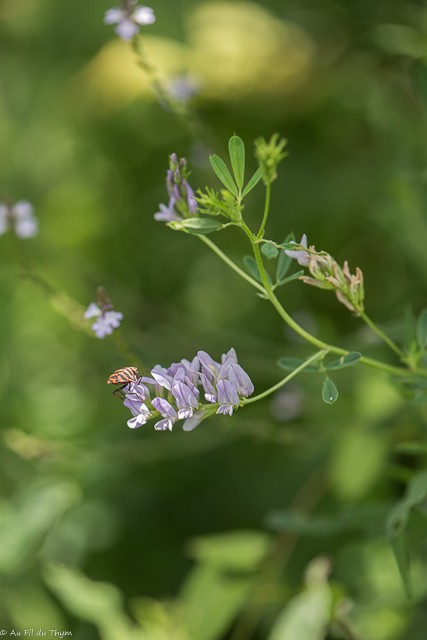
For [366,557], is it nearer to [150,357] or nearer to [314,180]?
[150,357]

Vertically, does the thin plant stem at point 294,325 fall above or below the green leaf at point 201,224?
below

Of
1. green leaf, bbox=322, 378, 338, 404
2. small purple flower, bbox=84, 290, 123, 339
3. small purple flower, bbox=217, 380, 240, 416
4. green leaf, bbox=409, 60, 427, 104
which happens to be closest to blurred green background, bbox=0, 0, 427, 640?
green leaf, bbox=409, 60, 427, 104

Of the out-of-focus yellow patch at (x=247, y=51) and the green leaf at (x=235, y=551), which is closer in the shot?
the green leaf at (x=235, y=551)

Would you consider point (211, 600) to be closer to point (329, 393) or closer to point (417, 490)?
point (417, 490)

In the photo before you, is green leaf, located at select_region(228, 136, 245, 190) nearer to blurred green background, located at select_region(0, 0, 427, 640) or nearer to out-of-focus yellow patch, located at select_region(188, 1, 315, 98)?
blurred green background, located at select_region(0, 0, 427, 640)

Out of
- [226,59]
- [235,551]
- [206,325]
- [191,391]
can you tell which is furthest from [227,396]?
[226,59]

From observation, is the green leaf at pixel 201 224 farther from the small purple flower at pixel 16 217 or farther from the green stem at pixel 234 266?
the small purple flower at pixel 16 217

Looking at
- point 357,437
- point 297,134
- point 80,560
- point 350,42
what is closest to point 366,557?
point 357,437

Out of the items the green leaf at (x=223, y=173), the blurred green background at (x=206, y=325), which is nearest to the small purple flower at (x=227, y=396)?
the green leaf at (x=223, y=173)
